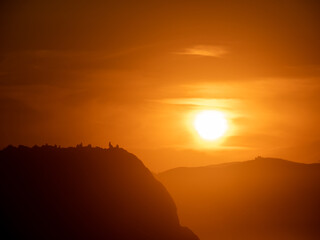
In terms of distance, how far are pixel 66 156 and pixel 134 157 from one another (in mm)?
17752

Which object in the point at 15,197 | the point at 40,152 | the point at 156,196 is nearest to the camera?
the point at 15,197

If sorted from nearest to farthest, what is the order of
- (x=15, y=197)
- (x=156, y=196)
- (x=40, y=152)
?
1. (x=15, y=197)
2. (x=40, y=152)
3. (x=156, y=196)

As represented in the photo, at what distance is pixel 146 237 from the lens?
454 ft

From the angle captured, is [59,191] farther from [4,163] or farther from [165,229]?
[165,229]

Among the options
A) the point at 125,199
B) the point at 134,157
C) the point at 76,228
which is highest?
the point at 134,157

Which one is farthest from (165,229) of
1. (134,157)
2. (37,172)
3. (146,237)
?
(37,172)

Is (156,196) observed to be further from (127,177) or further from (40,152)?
(40,152)

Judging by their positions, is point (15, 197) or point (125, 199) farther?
point (125, 199)

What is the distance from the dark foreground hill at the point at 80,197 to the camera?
422 feet

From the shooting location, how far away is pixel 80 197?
453 feet

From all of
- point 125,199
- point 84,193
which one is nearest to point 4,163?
point 84,193

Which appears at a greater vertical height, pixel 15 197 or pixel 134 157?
pixel 134 157

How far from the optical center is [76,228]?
133m

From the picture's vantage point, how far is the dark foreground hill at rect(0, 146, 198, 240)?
5064 inches
